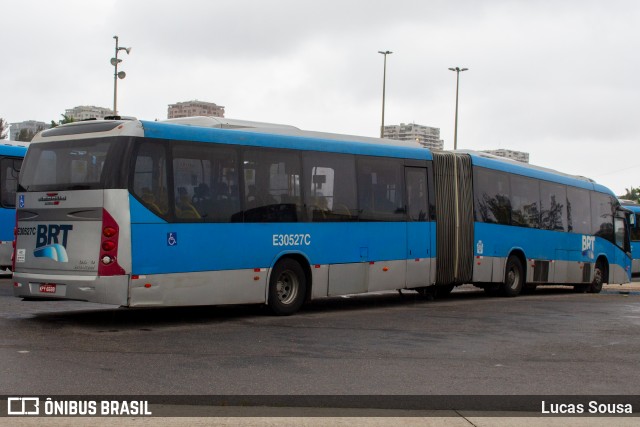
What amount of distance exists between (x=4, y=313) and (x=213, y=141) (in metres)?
4.43

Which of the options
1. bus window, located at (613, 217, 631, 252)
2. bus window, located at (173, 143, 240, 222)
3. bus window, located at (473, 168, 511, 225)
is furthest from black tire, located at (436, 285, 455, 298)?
bus window, located at (173, 143, 240, 222)

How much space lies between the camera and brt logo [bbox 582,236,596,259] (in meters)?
26.9

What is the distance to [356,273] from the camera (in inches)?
679

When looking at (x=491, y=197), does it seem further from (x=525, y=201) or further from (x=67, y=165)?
(x=67, y=165)

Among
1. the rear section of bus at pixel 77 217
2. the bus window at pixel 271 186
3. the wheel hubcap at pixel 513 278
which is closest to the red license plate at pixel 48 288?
the rear section of bus at pixel 77 217

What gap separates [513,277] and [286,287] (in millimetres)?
9412

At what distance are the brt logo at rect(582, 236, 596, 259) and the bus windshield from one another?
17874 millimetres

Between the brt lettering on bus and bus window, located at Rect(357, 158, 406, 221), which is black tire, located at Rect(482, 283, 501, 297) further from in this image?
the brt lettering on bus

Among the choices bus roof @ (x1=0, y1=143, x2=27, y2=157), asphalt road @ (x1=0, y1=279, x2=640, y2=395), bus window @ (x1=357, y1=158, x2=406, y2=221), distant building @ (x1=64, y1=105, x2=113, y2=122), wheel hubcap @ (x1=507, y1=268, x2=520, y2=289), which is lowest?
asphalt road @ (x1=0, y1=279, x2=640, y2=395)

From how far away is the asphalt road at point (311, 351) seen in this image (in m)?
9.05

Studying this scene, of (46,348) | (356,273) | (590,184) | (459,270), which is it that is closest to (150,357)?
(46,348)

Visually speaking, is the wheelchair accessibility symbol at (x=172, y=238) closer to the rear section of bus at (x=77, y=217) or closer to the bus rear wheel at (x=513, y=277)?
the rear section of bus at (x=77, y=217)

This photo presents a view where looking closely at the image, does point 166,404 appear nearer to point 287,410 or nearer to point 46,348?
point 287,410

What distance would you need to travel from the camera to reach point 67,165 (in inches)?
526
